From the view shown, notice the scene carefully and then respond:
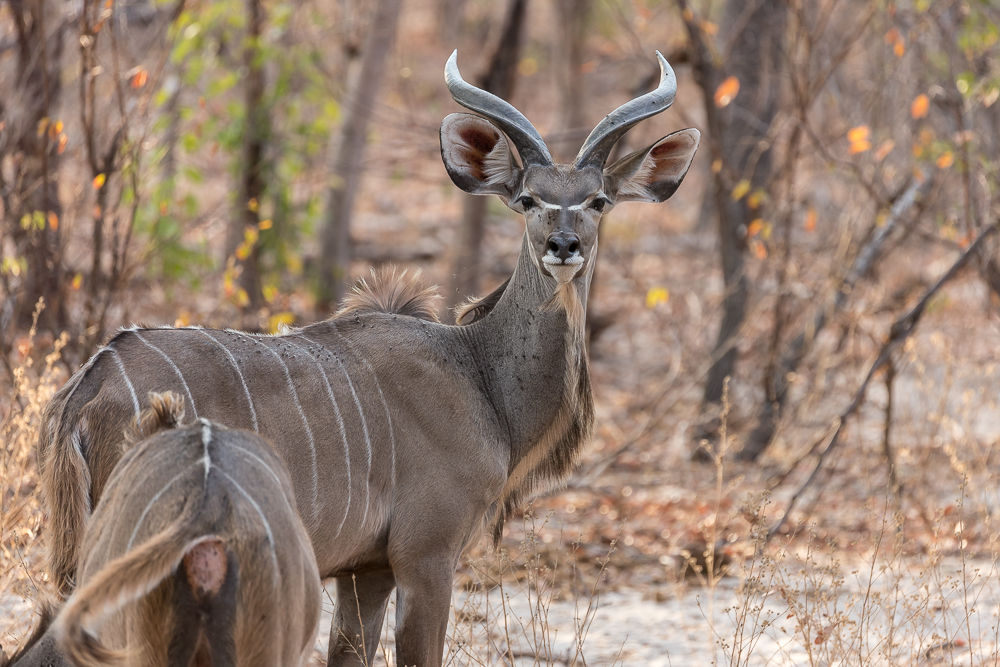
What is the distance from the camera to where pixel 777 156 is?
9375mm

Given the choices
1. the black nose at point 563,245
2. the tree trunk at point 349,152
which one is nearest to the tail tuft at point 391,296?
the black nose at point 563,245

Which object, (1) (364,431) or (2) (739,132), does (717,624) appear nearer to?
(1) (364,431)

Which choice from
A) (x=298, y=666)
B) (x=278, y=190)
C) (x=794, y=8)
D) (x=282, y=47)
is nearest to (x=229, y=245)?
(x=278, y=190)

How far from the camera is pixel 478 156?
161 inches

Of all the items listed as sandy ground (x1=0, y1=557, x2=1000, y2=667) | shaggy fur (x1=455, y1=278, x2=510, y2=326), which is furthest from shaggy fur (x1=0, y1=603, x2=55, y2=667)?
shaggy fur (x1=455, y1=278, x2=510, y2=326)

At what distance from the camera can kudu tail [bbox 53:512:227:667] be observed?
6.60ft

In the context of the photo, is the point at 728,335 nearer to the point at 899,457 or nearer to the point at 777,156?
the point at 899,457

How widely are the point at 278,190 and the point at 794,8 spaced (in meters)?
4.73

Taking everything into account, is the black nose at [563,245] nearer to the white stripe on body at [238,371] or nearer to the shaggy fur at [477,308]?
the shaggy fur at [477,308]

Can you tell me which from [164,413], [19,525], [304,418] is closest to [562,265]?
[304,418]

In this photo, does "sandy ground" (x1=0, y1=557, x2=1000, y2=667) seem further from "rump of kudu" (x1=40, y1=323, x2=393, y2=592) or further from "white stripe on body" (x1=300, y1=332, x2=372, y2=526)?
"rump of kudu" (x1=40, y1=323, x2=393, y2=592)

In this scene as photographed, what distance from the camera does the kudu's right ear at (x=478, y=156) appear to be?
13.1 ft

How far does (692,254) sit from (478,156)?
7791mm

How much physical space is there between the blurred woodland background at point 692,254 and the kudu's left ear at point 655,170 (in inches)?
51.0
